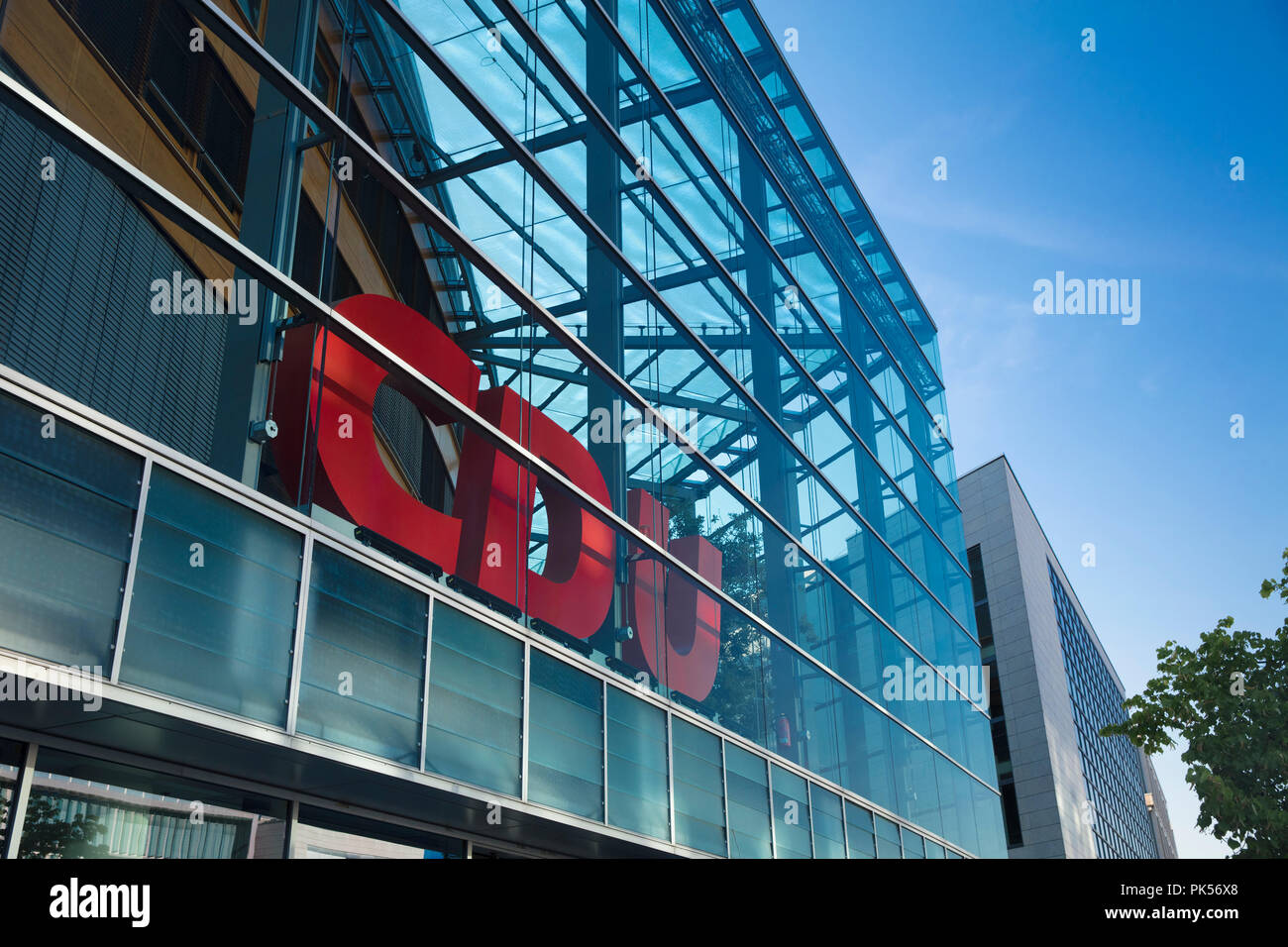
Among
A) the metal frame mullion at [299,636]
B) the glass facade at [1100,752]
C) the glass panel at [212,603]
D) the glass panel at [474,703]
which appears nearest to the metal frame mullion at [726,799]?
the glass panel at [474,703]

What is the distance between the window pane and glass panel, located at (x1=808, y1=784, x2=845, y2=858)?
6.11 meters

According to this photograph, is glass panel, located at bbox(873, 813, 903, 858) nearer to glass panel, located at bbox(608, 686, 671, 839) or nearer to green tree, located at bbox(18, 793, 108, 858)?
glass panel, located at bbox(608, 686, 671, 839)

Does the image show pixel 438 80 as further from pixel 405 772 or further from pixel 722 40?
pixel 722 40

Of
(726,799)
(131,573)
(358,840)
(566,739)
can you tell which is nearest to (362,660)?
(358,840)

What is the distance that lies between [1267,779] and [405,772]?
2029cm

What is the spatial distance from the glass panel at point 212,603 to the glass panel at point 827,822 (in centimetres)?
1077

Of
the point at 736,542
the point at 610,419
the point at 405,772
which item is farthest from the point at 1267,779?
the point at 405,772

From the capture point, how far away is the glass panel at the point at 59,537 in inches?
251

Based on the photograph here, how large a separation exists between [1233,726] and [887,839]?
8.67 metres

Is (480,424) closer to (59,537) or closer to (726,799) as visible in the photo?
(59,537)

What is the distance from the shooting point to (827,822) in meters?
17.5

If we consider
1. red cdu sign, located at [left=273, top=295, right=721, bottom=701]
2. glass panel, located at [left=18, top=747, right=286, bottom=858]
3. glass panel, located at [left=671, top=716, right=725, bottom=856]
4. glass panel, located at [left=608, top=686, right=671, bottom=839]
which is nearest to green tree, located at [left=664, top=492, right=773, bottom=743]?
red cdu sign, located at [left=273, top=295, right=721, bottom=701]

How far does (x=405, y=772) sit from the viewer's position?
29.4 ft

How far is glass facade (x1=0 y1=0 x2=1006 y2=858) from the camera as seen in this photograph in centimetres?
791
